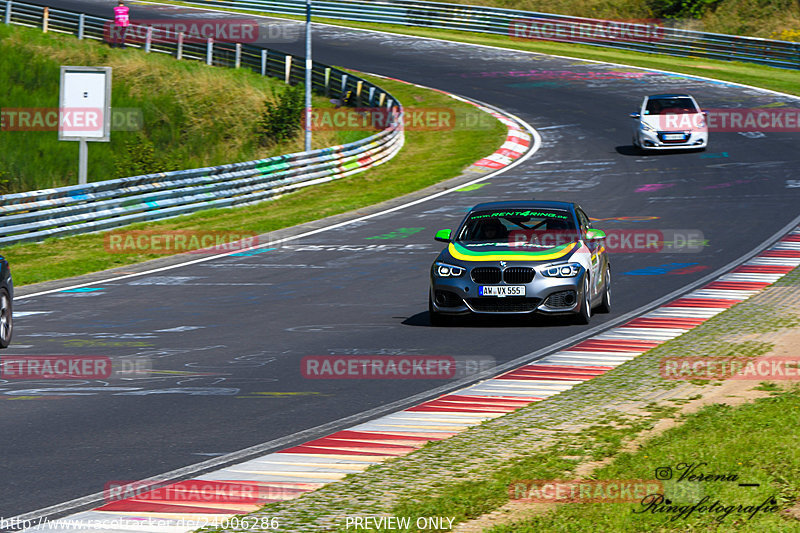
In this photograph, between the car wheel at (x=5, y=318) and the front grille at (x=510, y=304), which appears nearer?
the car wheel at (x=5, y=318)

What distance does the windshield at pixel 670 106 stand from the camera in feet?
110

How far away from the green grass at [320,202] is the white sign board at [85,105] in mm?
2253

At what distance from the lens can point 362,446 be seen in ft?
26.6

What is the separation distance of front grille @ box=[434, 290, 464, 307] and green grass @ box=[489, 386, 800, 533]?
514cm

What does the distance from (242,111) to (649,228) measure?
22.8 meters

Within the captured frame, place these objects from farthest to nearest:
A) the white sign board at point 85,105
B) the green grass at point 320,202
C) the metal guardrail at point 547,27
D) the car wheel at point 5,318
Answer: the metal guardrail at point 547,27 < the white sign board at point 85,105 < the green grass at point 320,202 < the car wheel at point 5,318

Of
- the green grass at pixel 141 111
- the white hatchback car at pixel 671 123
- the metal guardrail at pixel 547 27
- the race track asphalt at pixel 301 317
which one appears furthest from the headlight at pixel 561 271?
the metal guardrail at pixel 547 27

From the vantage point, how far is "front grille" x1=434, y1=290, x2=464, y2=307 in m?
13.7

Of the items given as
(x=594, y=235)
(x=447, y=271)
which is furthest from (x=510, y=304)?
(x=594, y=235)

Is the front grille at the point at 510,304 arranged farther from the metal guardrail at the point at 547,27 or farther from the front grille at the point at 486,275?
the metal guardrail at the point at 547,27

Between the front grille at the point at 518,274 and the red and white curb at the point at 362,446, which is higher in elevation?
the front grille at the point at 518,274

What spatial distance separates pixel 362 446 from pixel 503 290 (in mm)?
5769

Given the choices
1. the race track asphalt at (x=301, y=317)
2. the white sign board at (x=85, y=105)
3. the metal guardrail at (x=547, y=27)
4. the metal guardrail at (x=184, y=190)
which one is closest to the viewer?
the race track asphalt at (x=301, y=317)

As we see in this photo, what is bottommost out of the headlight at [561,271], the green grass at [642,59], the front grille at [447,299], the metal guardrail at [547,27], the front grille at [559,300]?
the front grille at [447,299]
